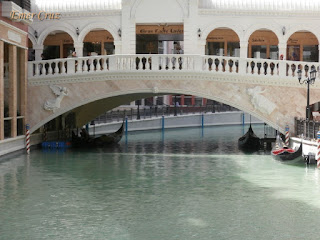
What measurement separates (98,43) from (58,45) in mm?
1347

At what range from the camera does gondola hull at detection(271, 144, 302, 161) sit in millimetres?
13461

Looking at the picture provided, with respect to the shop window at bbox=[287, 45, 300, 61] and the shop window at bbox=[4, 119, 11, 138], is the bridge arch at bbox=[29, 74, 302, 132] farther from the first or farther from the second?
the shop window at bbox=[287, 45, 300, 61]

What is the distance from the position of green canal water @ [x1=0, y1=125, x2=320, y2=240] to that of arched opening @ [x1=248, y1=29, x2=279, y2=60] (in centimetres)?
372

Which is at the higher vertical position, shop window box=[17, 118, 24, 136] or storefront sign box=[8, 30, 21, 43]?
storefront sign box=[8, 30, 21, 43]

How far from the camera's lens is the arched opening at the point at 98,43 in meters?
18.1

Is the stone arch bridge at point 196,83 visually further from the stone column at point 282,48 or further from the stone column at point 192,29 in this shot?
the stone column at point 282,48

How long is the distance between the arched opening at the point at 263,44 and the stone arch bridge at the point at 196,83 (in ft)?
7.38

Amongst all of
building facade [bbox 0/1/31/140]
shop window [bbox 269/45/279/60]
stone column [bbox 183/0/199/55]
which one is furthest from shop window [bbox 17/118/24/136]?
shop window [bbox 269/45/279/60]

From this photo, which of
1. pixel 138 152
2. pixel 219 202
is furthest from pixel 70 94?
pixel 219 202

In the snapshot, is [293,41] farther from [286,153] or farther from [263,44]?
[286,153]

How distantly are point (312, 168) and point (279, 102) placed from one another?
290cm

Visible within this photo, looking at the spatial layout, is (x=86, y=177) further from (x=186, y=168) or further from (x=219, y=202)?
(x=219, y=202)

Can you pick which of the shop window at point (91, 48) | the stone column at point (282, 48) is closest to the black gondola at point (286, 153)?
the stone column at point (282, 48)

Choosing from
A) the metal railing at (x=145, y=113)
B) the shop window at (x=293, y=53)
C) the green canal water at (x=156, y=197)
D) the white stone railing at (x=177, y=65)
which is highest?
the shop window at (x=293, y=53)
